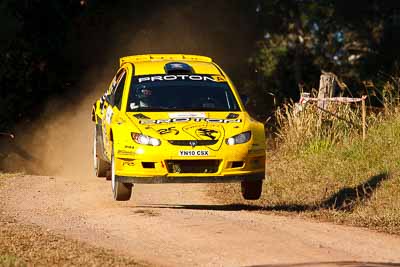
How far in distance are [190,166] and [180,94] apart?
5.36 feet

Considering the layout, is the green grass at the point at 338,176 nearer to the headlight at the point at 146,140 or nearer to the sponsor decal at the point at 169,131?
the sponsor decal at the point at 169,131

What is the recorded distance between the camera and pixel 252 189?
1556cm

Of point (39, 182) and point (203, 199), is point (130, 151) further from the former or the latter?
point (39, 182)

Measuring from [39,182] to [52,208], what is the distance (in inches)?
144

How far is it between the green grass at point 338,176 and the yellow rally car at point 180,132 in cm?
99

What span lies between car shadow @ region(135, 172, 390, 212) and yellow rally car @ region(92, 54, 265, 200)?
0.32m

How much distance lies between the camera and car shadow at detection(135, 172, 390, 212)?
15.4 meters

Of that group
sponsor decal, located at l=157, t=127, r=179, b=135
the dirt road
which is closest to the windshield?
sponsor decal, located at l=157, t=127, r=179, b=135

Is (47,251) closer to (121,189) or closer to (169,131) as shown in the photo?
(169,131)

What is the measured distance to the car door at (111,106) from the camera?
1567cm

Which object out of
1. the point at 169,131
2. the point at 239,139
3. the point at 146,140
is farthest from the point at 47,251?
the point at 239,139

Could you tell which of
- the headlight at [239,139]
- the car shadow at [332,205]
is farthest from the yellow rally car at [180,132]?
the car shadow at [332,205]

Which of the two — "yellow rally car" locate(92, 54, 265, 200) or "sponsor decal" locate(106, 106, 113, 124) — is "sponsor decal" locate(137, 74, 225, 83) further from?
"sponsor decal" locate(106, 106, 113, 124)

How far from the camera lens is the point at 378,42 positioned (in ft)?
155
